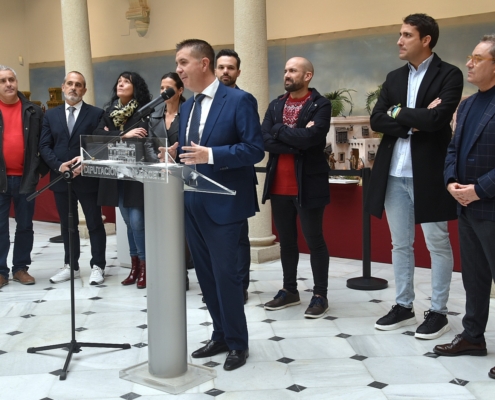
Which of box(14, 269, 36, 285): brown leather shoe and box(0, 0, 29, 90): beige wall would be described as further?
box(0, 0, 29, 90): beige wall

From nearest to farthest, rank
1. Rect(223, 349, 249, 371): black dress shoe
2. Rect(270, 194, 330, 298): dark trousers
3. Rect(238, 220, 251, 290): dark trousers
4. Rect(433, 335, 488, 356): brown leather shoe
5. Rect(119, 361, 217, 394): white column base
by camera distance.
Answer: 1. Rect(119, 361, 217, 394): white column base
2. Rect(223, 349, 249, 371): black dress shoe
3. Rect(433, 335, 488, 356): brown leather shoe
4. Rect(270, 194, 330, 298): dark trousers
5. Rect(238, 220, 251, 290): dark trousers

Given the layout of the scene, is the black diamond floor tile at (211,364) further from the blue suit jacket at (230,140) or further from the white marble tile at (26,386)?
the blue suit jacket at (230,140)

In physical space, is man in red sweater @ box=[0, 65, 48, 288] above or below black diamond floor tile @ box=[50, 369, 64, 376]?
above

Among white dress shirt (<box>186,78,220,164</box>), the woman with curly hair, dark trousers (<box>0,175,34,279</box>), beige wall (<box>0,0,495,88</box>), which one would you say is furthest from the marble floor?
beige wall (<box>0,0,495,88</box>)

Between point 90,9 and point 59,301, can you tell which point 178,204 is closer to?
point 59,301

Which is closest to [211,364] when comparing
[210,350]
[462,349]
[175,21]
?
[210,350]

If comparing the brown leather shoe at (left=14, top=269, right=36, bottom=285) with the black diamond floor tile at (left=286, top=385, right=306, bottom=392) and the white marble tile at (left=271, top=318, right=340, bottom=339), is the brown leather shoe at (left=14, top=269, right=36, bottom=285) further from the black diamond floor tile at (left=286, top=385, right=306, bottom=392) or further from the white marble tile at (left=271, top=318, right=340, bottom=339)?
the black diamond floor tile at (left=286, top=385, right=306, bottom=392)

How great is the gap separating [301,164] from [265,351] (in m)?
1.41

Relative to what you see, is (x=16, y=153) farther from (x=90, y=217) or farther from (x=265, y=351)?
(x=265, y=351)

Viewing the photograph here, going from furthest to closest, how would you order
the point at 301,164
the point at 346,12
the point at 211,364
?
the point at 346,12 < the point at 301,164 < the point at 211,364

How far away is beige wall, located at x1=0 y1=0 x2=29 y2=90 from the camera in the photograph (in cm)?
1417

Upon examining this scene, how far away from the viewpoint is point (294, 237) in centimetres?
539

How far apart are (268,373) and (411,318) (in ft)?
4.53

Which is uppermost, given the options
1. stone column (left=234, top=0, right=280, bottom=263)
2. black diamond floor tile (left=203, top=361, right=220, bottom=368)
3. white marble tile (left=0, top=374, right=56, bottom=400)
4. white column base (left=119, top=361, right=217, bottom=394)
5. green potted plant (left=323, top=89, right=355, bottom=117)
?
stone column (left=234, top=0, right=280, bottom=263)
